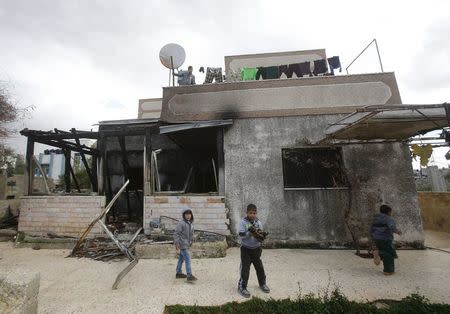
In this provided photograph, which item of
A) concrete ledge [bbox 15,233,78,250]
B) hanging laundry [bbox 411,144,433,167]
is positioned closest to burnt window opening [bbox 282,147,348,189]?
hanging laundry [bbox 411,144,433,167]

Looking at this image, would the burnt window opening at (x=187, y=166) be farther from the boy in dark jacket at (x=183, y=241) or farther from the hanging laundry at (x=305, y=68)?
the boy in dark jacket at (x=183, y=241)

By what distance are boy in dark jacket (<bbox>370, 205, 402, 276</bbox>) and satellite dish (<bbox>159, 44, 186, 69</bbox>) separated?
27.8ft

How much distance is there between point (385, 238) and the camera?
5.28 metres

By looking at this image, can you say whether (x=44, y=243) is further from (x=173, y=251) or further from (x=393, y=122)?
(x=393, y=122)

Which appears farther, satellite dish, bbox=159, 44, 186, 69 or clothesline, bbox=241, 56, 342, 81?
satellite dish, bbox=159, 44, 186, 69

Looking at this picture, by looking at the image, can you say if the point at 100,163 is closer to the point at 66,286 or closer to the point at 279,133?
the point at 66,286

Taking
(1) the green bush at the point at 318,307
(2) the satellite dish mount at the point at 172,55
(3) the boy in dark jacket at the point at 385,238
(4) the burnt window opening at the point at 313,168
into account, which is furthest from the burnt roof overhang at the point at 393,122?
Answer: (2) the satellite dish mount at the point at 172,55

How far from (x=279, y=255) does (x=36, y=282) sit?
524 cm

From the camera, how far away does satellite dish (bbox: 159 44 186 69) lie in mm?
10156

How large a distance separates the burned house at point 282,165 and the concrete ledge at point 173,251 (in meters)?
1.04

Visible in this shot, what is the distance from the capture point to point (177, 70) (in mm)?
9977

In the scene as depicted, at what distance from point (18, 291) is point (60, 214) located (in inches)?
227

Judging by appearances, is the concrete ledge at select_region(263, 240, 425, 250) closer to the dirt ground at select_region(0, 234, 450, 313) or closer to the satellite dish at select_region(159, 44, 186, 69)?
the dirt ground at select_region(0, 234, 450, 313)

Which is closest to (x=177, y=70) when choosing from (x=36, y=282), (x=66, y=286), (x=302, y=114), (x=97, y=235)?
(x=302, y=114)
